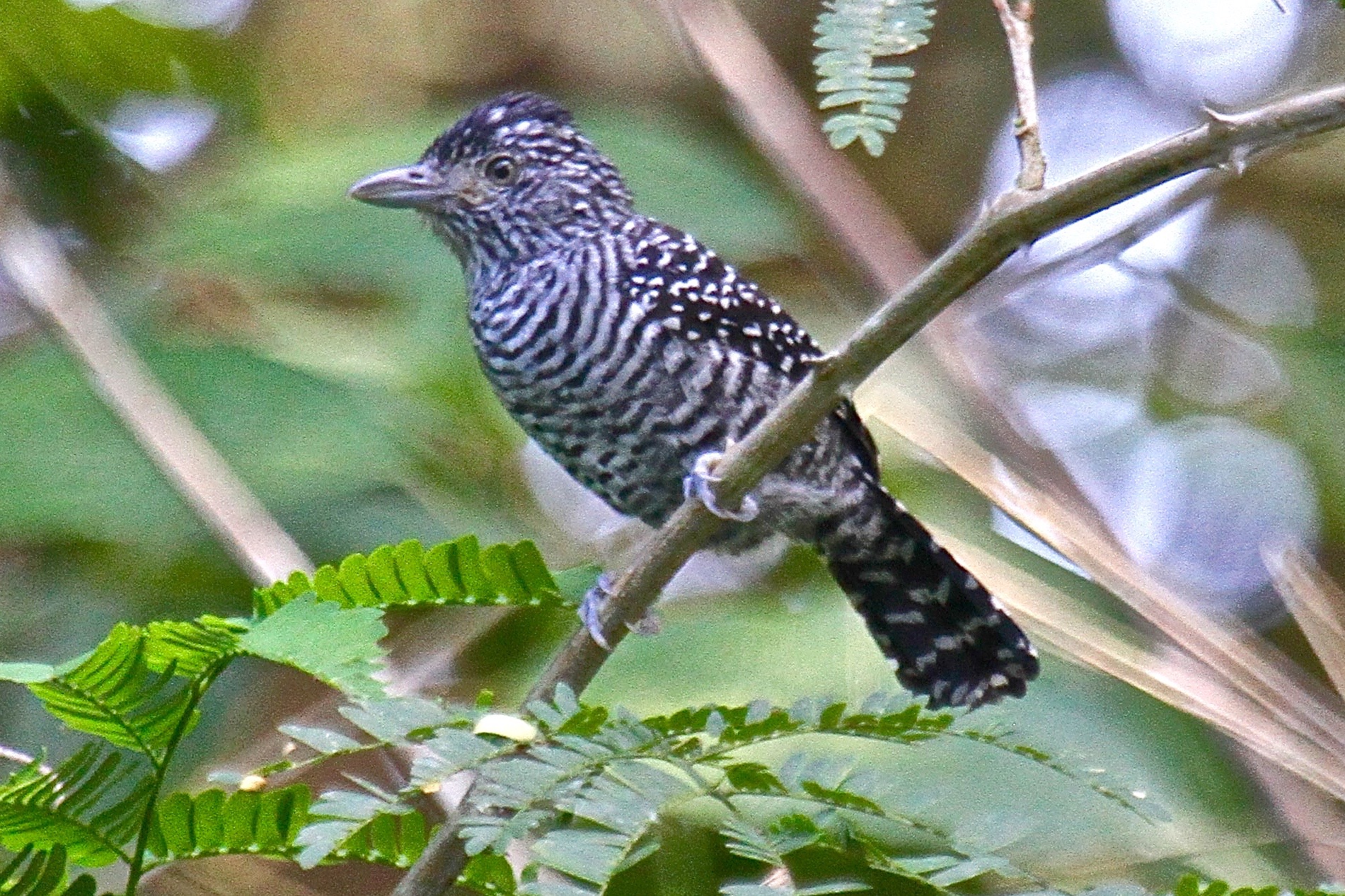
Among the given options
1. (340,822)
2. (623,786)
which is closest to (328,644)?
(340,822)

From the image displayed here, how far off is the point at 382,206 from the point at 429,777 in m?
2.05

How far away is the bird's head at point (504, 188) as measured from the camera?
11.1 ft

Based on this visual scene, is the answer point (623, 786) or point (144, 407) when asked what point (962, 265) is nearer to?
point (623, 786)

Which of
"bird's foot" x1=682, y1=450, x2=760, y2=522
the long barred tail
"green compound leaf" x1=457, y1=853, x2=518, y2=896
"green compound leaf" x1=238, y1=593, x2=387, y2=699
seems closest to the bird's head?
"bird's foot" x1=682, y1=450, x2=760, y2=522

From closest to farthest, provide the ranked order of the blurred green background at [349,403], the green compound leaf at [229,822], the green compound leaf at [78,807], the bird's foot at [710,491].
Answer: the green compound leaf at [78,807] < the green compound leaf at [229,822] < the bird's foot at [710,491] < the blurred green background at [349,403]

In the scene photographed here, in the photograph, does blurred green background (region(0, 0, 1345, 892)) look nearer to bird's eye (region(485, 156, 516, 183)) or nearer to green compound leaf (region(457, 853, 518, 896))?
bird's eye (region(485, 156, 516, 183))

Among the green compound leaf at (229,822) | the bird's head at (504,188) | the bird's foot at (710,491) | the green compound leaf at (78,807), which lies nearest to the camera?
the green compound leaf at (78,807)

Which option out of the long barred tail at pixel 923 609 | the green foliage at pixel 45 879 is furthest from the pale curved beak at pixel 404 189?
the green foliage at pixel 45 879

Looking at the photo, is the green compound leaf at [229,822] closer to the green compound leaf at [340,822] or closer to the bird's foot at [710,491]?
the green compound leaf at [340,822]

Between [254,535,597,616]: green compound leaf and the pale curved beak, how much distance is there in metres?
1.37

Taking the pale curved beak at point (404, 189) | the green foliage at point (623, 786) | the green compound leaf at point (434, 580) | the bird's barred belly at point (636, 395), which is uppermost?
the pale curved beak at point (404, 189)

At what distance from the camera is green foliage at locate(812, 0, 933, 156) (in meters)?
1.74

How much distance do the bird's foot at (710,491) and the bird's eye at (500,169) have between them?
75 centimetres

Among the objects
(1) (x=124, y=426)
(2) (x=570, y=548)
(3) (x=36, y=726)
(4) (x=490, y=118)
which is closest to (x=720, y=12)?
(4) (x=490, y=118)
